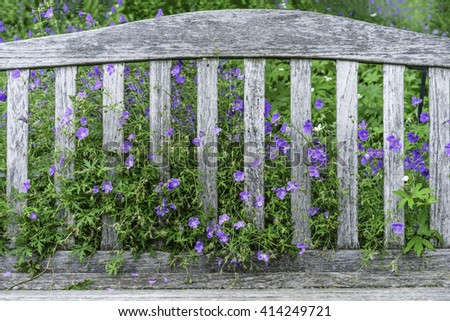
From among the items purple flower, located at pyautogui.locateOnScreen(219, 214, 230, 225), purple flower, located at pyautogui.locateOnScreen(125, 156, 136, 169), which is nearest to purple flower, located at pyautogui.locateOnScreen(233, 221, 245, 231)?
purple flower, located at pyautogui.locateOnScreen(219, 214, 230, 225)

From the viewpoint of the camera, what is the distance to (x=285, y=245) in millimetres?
2795

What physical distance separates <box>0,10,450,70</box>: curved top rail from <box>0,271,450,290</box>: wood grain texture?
867 mm

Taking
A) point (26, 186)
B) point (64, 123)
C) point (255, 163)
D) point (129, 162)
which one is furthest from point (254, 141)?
point (26, 186)

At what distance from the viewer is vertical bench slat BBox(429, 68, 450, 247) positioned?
9.48ft

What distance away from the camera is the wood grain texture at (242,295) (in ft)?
8.13

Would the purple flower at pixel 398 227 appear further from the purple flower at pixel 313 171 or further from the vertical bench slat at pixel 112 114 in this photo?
the vertical bench slat at pixel 112 114

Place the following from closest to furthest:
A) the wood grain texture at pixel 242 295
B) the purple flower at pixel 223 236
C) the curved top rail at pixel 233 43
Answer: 1. the wood grain texture at pixel 242 295
2. the purple flower at pixel 223 236
3. the curved top rail at pixel 233 43

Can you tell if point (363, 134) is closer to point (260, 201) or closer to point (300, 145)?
point (300, 145)

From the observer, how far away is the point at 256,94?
2.81 metres

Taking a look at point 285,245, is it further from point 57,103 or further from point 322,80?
point 322,80

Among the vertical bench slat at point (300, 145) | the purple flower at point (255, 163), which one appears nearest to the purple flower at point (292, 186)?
the vertical bench slat at point (300, 145)

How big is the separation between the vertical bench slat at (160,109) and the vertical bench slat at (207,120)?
0.43ft

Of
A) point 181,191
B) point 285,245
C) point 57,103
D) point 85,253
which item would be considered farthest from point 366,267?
point 57,103

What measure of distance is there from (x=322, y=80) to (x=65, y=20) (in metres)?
1.69
